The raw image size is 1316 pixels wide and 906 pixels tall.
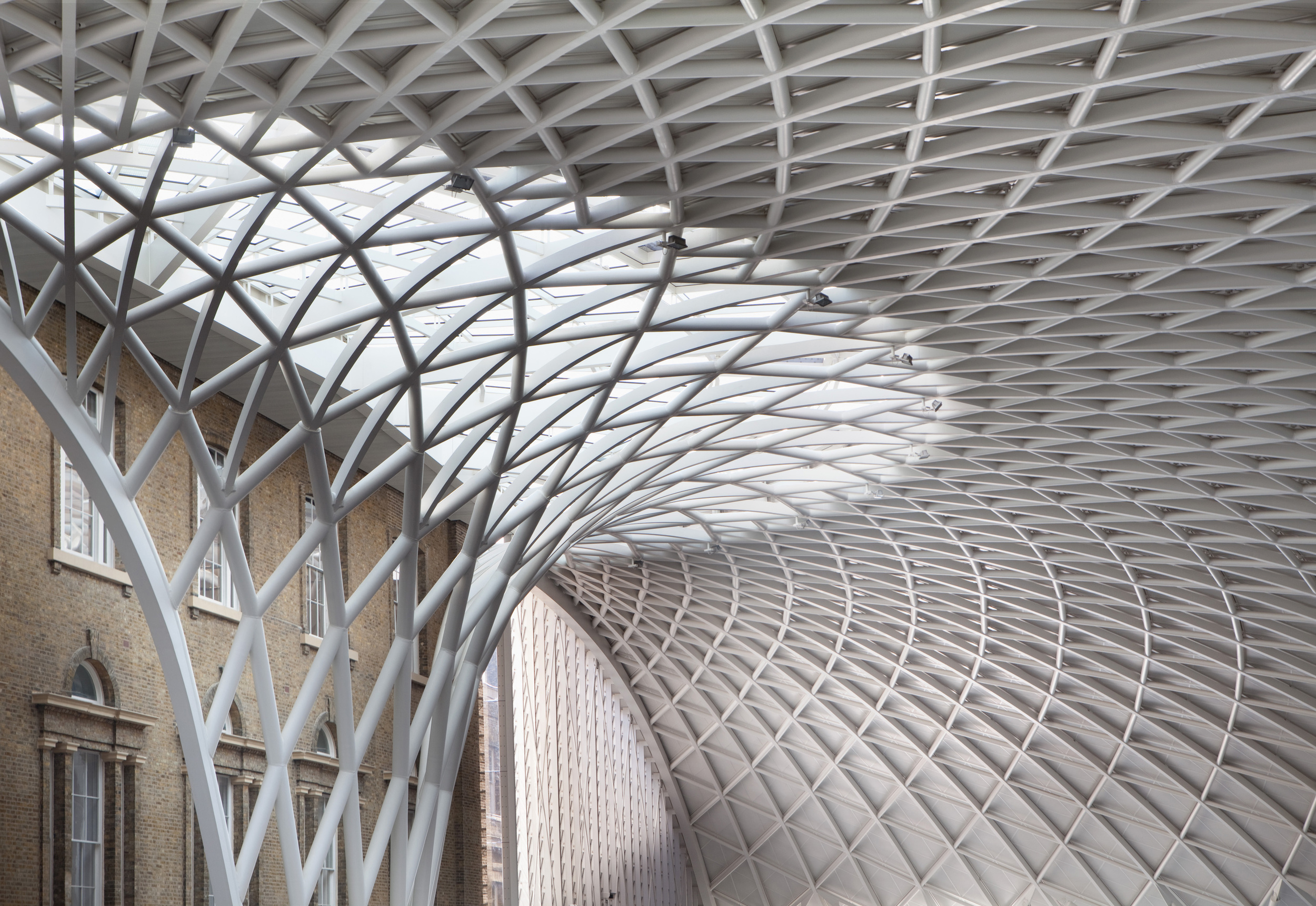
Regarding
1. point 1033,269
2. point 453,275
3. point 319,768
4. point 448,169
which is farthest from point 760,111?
point 319,768

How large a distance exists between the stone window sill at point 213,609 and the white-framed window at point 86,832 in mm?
4214

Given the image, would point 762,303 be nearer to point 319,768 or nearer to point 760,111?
point 760,111

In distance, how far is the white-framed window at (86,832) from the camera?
78.5ft

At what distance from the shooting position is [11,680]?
22688 millimetres

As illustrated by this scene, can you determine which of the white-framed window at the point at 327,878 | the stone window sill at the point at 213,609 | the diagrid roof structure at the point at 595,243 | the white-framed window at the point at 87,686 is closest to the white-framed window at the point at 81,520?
the diagrid roof structure at the point at 595,243

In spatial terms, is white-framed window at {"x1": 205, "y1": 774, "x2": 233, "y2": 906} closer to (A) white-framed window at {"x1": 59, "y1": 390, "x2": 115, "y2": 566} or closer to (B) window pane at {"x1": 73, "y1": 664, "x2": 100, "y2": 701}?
(B) window pane at {"x1": 73, "y1": 664, "x2": 100, "y2": 701}

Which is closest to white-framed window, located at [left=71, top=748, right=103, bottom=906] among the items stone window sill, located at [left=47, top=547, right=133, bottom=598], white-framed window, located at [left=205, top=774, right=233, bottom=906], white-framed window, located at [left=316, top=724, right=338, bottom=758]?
stone window sill, located at [left=47, top=547, right=133, bottom=598]

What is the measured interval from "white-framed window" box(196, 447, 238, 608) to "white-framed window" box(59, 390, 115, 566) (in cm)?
307

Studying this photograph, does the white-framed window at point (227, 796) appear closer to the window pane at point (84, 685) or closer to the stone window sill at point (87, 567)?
the window pane at point (84, 685)

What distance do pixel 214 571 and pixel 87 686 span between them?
5197 millimetres

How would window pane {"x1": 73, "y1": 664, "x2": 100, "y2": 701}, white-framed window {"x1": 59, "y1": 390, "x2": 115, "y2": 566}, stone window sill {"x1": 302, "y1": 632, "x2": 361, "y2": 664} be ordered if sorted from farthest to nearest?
stone window sill {"x1": 302, "y1": 632, "x2": 361, "y2": 664}
white-framed window {"x1": 59, "y1": 390, "x2": 115, "y2": 566}
window pane {"x1": 73, "y1": 664, "x2": 100, "y2": 701}

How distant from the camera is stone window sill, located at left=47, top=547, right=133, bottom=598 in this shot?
78.9 ft

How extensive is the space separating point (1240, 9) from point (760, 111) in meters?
7.17

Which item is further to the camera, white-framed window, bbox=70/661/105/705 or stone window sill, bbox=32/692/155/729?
white-framed window, bbox=70/661/105/705
